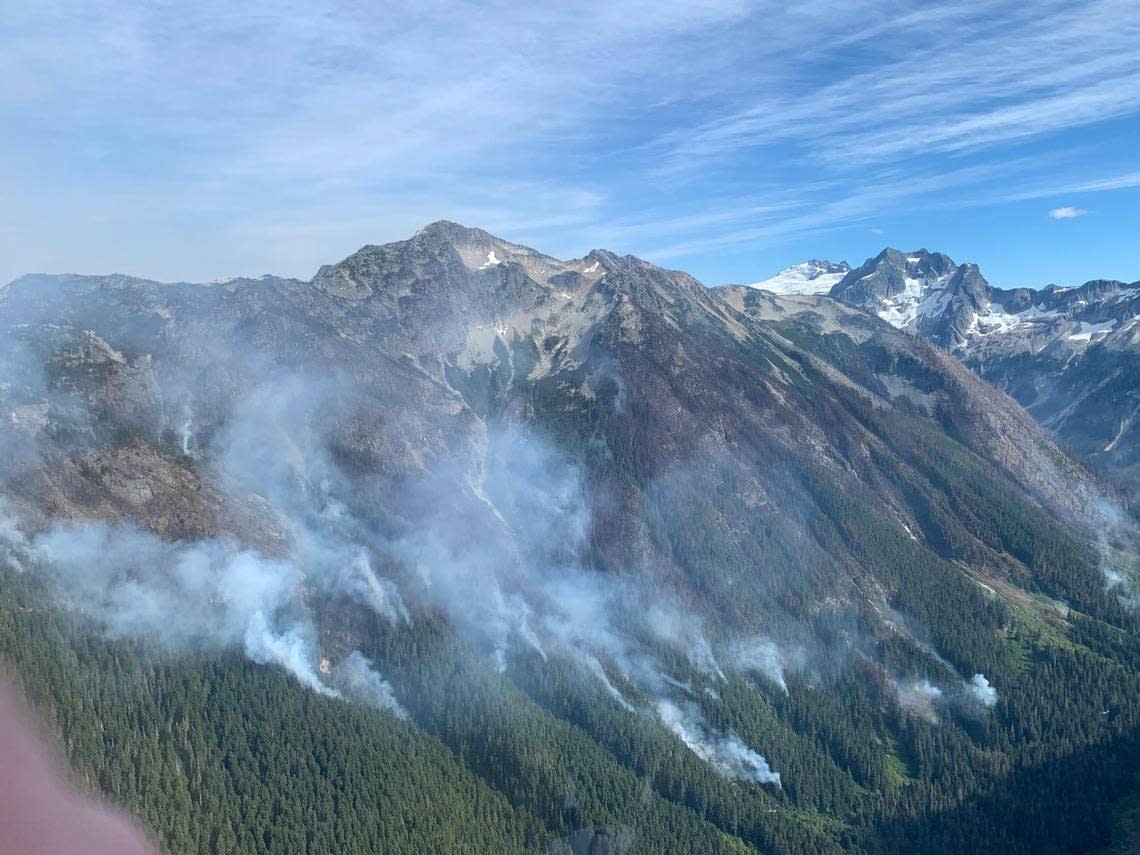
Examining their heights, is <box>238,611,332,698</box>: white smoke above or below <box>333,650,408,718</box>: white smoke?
above

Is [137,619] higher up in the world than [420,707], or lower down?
higher up

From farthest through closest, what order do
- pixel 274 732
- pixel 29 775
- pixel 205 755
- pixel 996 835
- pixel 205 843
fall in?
pixel 996 835
pixel 274 732
pixel 205 755
pixel 205 843
pixel 29 775

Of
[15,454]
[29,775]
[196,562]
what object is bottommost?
[29,775]

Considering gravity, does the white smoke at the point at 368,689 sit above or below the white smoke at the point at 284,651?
below

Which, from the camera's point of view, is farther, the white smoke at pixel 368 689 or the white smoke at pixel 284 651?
the white smoke at pixel 368 689

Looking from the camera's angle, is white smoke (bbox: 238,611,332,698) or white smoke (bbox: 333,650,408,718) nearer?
white smoke (bbox: 238,611,332,698)

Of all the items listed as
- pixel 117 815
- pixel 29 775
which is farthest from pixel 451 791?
pixel 29 775

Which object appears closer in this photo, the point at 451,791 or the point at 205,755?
the point at 205,755

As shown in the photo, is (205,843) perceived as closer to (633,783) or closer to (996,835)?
(633,783)

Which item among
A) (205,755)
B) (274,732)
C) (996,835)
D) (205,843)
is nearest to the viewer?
(205,843)

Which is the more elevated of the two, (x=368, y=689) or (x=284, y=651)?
(x=284, y=651)

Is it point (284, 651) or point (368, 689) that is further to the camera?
point (368, 689)
